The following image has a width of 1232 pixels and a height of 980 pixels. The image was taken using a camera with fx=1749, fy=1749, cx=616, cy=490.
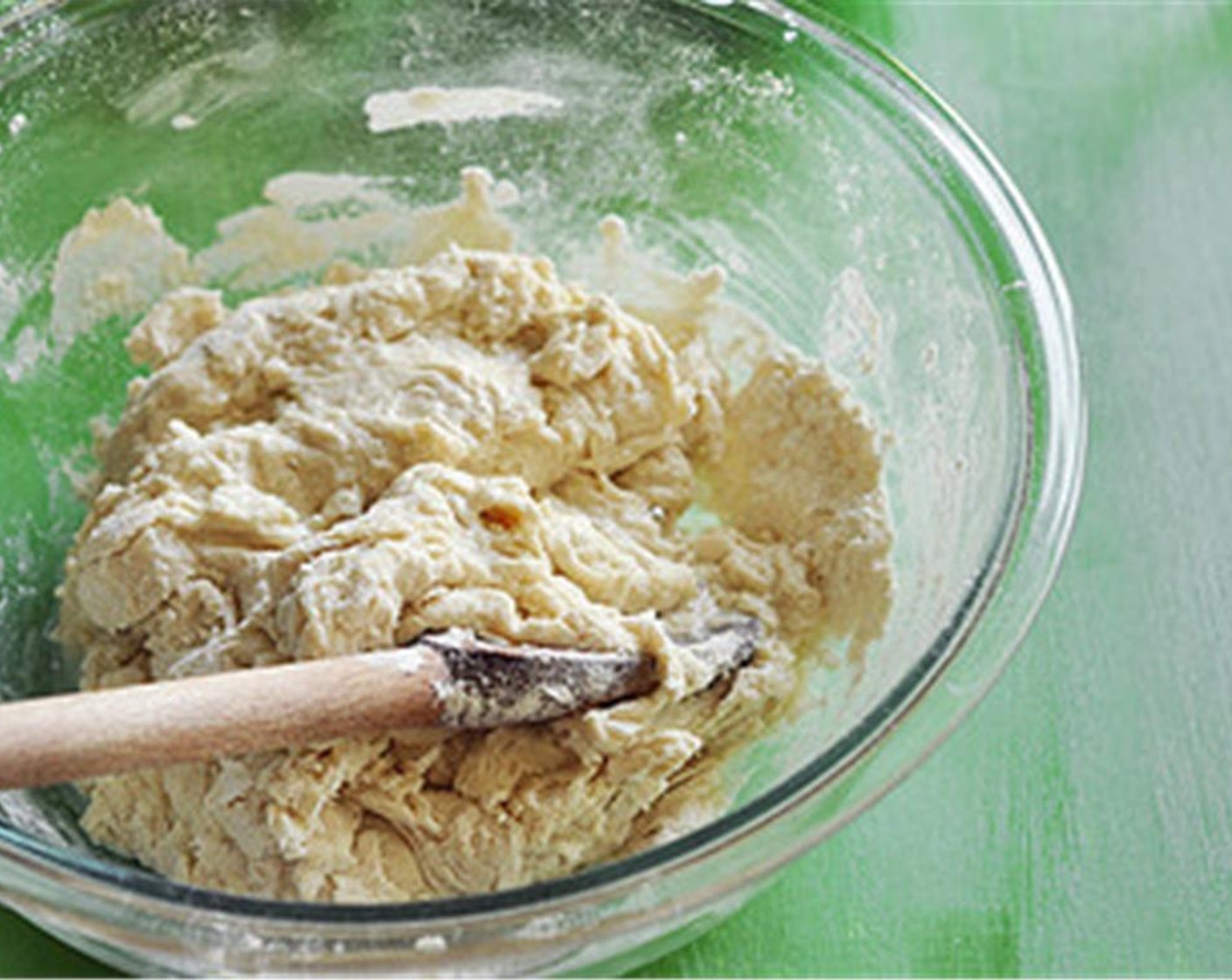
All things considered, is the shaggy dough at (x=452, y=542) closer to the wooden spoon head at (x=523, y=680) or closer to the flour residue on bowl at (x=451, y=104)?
the wooden spoon head at (x=523, y=680)

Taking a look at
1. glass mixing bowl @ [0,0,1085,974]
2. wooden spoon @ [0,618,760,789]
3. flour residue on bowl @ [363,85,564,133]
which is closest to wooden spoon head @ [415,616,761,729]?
wooden spoon @ [0,618,760,789]

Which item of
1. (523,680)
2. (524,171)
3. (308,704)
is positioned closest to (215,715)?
(308,704)

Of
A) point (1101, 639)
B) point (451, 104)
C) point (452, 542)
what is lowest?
point (1101, 639)

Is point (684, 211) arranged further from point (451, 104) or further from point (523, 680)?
point (523, 680)

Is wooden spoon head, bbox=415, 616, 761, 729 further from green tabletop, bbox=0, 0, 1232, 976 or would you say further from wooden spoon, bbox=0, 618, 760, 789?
green tabletop, bbox=0, 0, 1232, 976

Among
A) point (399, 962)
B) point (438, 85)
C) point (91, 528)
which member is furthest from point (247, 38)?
point (399, 962)

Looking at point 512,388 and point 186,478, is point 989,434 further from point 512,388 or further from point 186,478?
point 186,478
